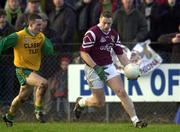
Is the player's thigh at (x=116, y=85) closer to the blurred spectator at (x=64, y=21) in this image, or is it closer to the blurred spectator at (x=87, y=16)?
the blurred spectator at (x=64, y=21)

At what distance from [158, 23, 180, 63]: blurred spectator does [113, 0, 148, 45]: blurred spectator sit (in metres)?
0.52

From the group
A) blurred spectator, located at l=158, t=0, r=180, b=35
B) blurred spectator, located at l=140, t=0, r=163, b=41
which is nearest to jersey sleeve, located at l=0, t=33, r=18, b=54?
blurred spectator, located at l=140, t=0, r=163, b=41

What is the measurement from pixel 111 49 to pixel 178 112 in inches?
89.0

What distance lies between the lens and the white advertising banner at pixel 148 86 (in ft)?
51.2

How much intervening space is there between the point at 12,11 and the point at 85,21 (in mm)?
1653

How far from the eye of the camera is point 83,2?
16828 mm

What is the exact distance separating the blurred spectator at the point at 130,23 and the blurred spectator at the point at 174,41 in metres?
0.52

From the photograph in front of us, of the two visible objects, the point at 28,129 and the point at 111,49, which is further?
the point at 111,49

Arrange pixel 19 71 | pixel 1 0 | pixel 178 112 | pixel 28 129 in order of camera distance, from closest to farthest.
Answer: pixel 28 129, pixel 19 71, pixel 178 112, pixel 1 0

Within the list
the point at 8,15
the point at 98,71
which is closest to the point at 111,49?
the point at 98,71

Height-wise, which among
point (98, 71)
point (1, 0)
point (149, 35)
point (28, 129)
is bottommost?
point (28, 129)

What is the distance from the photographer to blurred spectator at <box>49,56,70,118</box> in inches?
627

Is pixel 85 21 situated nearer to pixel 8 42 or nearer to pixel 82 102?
pixel 82 102

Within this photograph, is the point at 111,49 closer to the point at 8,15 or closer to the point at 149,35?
the point at 149,35
